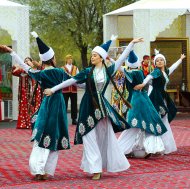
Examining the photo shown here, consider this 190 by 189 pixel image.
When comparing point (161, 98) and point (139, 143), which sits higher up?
point (161, 98)

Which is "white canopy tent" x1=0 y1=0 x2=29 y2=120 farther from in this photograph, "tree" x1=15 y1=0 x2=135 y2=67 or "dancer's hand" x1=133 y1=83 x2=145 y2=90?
"tree" x1=15 y1=0 x2=135 y2=67

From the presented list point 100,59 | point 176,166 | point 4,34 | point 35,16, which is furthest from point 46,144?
point 35,16

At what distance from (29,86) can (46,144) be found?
8.09 m

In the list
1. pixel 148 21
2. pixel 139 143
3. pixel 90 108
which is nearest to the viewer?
pixel 90 108

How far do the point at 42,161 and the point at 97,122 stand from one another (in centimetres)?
84

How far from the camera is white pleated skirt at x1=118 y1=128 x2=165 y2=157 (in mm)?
→ 11703

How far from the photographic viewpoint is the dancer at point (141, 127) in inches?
459

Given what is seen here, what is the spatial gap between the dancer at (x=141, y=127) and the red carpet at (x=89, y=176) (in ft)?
0.71

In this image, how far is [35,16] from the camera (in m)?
35.7

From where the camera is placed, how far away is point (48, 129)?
A: 9.48 meters

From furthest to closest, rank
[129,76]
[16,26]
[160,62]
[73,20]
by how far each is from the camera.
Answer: [73,20], [16,26], [160,62], [129,76]

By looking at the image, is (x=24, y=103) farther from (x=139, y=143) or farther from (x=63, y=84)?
(x=63, y=84)

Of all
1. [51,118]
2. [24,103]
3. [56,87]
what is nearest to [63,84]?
[56,87]

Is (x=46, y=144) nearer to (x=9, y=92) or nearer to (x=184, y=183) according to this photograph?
(x=184, y=183)
